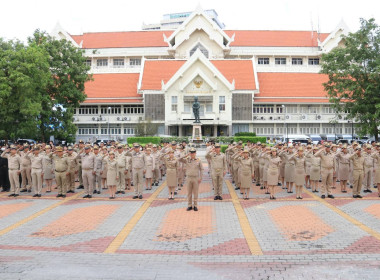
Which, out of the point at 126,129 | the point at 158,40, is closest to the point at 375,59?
the point at 126,129

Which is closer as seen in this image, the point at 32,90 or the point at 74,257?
the point at 74,257

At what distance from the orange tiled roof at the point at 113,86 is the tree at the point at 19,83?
20.5 m

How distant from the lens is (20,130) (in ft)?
79.1

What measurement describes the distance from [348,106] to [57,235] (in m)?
21.3

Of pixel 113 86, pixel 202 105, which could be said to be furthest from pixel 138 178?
pixel 113 86

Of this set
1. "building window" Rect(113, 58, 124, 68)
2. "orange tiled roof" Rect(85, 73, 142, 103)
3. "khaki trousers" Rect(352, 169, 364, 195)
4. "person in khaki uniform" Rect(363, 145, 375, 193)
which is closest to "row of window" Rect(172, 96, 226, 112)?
"orange tiled roof" Rect(85, 73, 142, 103)

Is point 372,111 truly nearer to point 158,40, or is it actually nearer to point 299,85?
point 299,85

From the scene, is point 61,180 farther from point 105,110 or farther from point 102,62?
point 102,62

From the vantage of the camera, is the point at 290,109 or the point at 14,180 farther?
the point at 290,109

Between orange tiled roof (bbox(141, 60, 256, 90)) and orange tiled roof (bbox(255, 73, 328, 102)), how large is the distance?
6.81 feet

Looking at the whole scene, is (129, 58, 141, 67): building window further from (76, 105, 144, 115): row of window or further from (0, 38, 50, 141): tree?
(0, 38, 50, 141): tree

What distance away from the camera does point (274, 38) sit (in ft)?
190

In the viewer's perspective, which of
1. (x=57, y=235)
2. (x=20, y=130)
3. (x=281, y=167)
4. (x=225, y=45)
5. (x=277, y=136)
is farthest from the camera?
(x=225, y=45)

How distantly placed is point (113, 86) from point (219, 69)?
1330 cm
